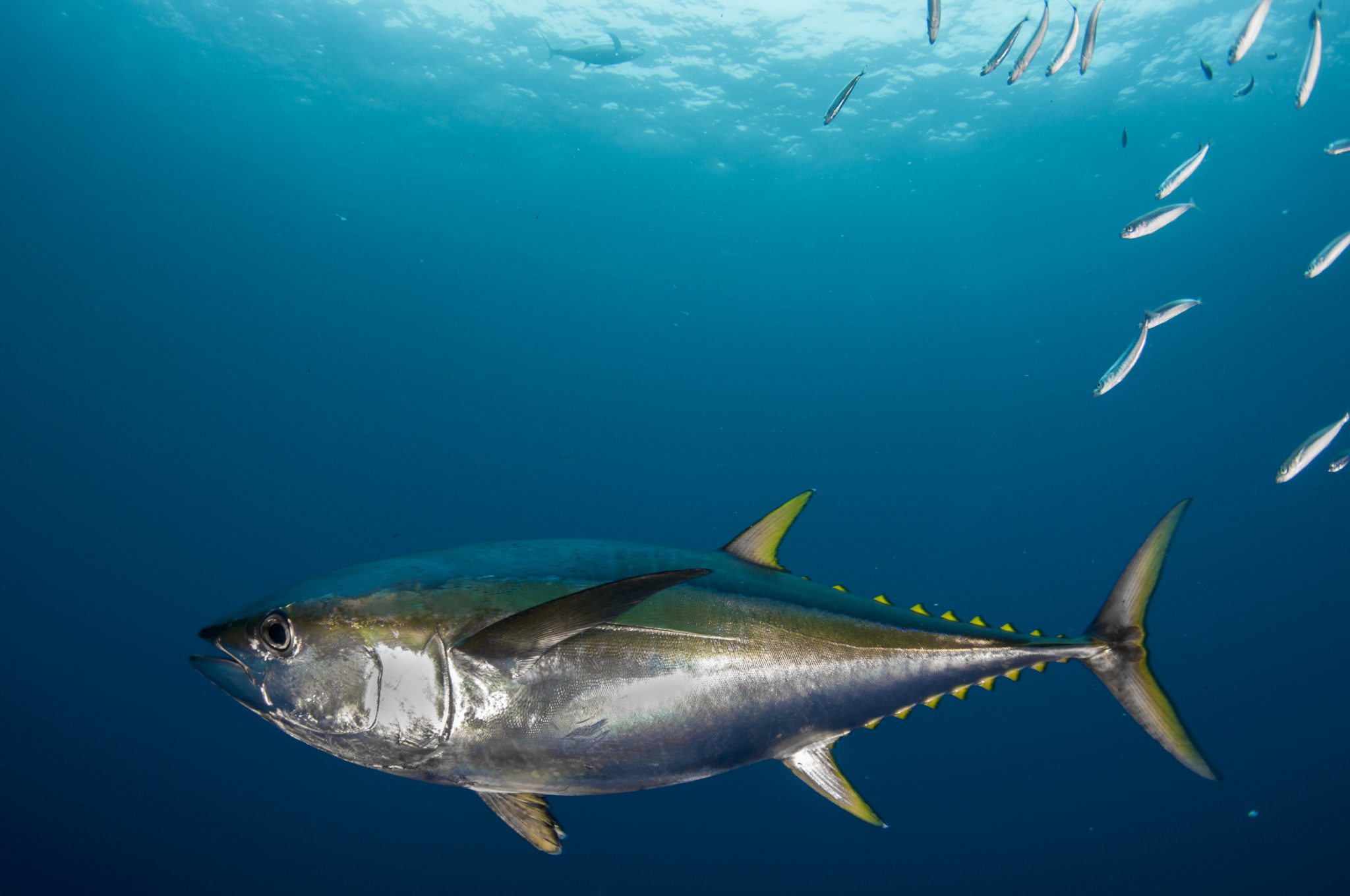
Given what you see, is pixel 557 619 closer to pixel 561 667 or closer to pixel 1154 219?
pixel 561 667

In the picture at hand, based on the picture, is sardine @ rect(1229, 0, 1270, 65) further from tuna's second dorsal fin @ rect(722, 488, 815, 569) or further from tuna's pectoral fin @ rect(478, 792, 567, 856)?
tuna's pectoral fin @ rect(478, 792, 567, 856)

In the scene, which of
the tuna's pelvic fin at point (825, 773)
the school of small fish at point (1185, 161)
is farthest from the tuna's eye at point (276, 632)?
the school of small fish at point (1185, 161)

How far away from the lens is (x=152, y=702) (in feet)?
76.1

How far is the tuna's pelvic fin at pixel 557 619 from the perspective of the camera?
0.95 metres

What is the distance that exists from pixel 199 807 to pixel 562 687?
24226 mm

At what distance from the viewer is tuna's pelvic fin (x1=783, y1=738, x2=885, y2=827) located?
4.73 feet

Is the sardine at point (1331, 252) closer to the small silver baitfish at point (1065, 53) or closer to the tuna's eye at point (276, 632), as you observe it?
the small silver baitfish at point (1065, 53)

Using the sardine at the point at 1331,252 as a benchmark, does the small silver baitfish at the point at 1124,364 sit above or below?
below

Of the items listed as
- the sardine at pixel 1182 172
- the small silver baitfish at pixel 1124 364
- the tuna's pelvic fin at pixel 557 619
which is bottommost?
the tuna's pelvic fin at pixel 557 619

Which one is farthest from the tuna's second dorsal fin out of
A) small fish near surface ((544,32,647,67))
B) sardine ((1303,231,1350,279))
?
small fish near surface ((544,32,647,67))

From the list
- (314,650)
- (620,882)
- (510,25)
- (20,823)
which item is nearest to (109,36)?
(510,25)

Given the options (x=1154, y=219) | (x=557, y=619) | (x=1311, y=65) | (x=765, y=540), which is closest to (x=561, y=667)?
(x=557, y=619)

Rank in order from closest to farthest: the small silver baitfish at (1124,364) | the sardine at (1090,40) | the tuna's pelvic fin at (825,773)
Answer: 1. the tuna's pelvic fin at (825,773)
2. the sardine at (1090,40)
3. the small silver baitfish at (1124,364)

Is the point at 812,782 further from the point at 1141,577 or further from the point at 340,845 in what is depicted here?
the point at 340,845
